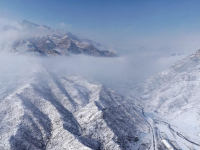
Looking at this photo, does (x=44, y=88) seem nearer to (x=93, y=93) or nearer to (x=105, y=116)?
(x=93, y=93)

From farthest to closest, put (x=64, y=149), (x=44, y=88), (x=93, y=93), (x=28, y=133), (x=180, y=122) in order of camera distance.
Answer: (x=180, y=122), (x=93, y=93), (x=44, y=88), (x=28, y=133), (x=64, y=149)

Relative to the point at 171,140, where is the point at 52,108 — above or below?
above

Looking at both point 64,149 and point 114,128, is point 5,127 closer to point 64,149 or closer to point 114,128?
point 64,149

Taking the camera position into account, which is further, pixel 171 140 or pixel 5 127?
pixel 171 140

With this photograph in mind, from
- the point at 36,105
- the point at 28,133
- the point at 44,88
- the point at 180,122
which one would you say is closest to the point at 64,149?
the point at 28,133

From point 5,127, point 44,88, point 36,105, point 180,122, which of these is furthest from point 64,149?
point 180,122

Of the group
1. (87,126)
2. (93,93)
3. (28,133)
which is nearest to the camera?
(28,133)
